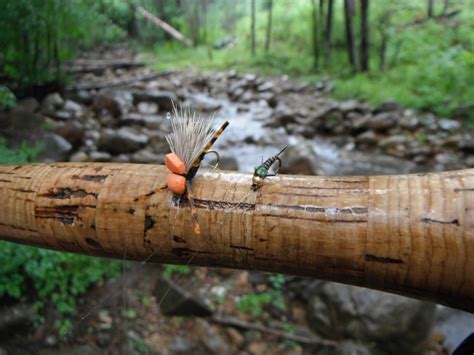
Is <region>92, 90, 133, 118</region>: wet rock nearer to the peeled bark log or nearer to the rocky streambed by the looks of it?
the rocky streambed

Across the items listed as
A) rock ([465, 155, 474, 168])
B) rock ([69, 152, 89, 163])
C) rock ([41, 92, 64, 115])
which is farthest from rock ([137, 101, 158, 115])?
rock ([465, 155, 474, 168])

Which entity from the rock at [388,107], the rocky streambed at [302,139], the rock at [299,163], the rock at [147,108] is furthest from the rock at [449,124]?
the rock at [147,108]

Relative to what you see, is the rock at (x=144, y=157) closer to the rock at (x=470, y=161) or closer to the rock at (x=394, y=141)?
the rock at (x=394, y=141)

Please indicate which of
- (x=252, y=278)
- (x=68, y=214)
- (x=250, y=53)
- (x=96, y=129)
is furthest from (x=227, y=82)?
(x=68, y=214)

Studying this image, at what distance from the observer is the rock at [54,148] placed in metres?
5.62

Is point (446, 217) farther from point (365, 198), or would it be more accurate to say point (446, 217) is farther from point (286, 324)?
point (286, 324)

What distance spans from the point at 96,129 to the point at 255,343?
226 inches

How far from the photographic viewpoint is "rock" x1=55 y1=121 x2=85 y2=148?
22.0 ft

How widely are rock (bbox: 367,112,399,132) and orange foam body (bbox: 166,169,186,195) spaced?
7.74 meters

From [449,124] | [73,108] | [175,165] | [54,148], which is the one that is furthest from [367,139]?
[175,165]

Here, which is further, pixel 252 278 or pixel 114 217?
pixel 252 278

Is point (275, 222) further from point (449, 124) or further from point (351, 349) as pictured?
point (449, 124)

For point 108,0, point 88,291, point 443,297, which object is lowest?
point 88,291

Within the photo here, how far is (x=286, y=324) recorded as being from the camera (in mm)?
3941
